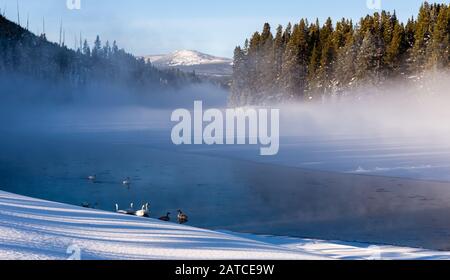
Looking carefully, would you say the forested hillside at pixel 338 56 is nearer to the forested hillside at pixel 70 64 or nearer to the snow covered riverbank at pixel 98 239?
the snow covered riverbank at pixel 98 239

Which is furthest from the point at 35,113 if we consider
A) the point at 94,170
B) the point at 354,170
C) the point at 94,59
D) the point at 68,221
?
the point at 68,221

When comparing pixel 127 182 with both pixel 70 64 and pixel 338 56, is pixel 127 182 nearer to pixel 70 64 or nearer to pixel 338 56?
pixel 338 56

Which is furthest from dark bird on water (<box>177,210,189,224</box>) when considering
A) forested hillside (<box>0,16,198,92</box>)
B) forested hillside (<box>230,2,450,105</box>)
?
forested hillside (<box>0,16,198,92</box>)

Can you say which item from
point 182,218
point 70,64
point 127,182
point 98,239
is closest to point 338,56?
point 127,182

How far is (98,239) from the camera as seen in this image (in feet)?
23.8

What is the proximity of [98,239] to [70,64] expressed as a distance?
136 m

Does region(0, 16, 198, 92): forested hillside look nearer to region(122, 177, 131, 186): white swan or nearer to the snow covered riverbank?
region(122, 177, 131, 186): white swan

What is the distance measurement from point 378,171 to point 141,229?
25158mm

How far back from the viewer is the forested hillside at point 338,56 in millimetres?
59344

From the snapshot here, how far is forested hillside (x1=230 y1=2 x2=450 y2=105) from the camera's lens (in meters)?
59.3

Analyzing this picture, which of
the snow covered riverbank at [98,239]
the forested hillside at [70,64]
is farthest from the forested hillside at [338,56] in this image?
the forested hillside at [70,64]

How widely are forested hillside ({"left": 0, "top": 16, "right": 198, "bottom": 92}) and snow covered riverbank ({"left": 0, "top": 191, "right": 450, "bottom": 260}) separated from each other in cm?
11637

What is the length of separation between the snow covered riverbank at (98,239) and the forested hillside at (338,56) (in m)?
54.5

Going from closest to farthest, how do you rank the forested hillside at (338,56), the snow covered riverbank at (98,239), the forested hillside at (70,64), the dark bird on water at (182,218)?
1. the snow covered riverbank at (98,239)
2. the dark bird on water at (182,218)
3. the forested hillside at (338,56)
4. the forested hillside at (70,64)
